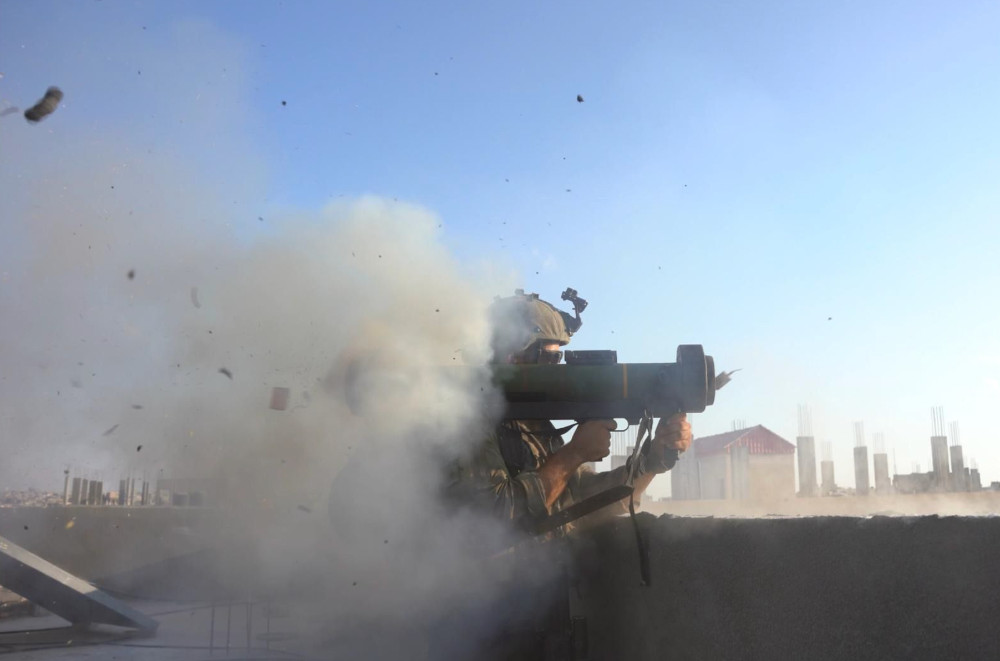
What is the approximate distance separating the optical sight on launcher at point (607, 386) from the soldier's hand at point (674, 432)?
5cm

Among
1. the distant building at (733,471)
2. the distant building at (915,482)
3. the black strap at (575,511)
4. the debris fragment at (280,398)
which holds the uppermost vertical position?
the distant building at (733,471)

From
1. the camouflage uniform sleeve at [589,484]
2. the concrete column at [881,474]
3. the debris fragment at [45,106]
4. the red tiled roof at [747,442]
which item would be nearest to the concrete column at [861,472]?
the concrete column at [881,474]

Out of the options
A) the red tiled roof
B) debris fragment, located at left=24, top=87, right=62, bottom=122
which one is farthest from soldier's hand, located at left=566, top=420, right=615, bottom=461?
the red tiled roof

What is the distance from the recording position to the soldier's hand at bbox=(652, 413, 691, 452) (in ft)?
13.5

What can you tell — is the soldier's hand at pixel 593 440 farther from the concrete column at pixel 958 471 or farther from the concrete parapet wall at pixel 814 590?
the concrete column at pixel 958 471

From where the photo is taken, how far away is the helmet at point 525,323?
4.81 meters

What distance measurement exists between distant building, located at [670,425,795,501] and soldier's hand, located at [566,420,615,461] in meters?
14.4

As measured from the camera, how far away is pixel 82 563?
10656mm

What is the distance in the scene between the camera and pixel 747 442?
25.7 m

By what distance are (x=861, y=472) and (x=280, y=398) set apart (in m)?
13.6

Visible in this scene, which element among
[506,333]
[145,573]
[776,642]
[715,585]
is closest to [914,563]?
[776,642]

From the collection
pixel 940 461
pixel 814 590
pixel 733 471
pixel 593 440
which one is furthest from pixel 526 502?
pixel 733 471

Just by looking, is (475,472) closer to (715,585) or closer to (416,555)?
(416,555)

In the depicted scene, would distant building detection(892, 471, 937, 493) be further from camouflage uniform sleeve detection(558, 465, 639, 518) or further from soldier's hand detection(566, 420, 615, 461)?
soldier's hand detection(566, 420, 615, 461)
